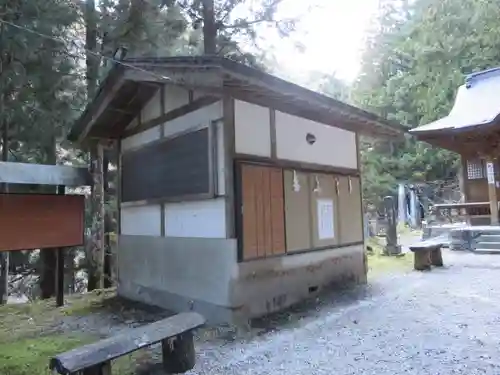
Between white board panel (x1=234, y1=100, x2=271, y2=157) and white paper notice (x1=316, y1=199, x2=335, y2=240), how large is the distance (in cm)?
145

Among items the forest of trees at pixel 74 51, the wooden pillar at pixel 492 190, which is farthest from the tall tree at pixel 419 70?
the forest of trees at pixel 74 51

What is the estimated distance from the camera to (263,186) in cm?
547

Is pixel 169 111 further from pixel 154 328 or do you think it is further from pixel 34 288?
pixel 34 288

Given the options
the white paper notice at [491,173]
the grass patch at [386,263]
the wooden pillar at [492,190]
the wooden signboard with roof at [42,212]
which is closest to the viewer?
the wooden signboard with roof at [42,212]

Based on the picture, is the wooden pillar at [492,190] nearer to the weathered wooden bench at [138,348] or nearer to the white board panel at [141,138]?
the white board panel at [141,138]

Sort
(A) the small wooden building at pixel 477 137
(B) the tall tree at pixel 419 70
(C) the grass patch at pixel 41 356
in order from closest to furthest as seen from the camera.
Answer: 1. (C) the grass patch at pixel 41 356
2. (A) the small wooden building at pixel 477 137
3. (B) the tall tree at pixel 419 70

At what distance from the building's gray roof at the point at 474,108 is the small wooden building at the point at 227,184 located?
5044mm

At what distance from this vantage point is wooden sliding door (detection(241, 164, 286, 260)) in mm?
5168

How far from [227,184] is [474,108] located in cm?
1152

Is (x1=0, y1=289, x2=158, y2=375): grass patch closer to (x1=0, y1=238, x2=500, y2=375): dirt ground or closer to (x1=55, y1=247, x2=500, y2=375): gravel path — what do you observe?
(x1=0, y1=238, x2=500, y2=375): dirt ground

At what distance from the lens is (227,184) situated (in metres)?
5.06

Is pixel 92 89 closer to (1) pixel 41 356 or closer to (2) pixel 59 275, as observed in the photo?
(2) pixel 59 275

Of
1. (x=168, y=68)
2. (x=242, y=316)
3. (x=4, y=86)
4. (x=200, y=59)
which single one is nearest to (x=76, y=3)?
(x=4, y=86)

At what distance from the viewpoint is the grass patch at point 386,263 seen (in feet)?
28.9
